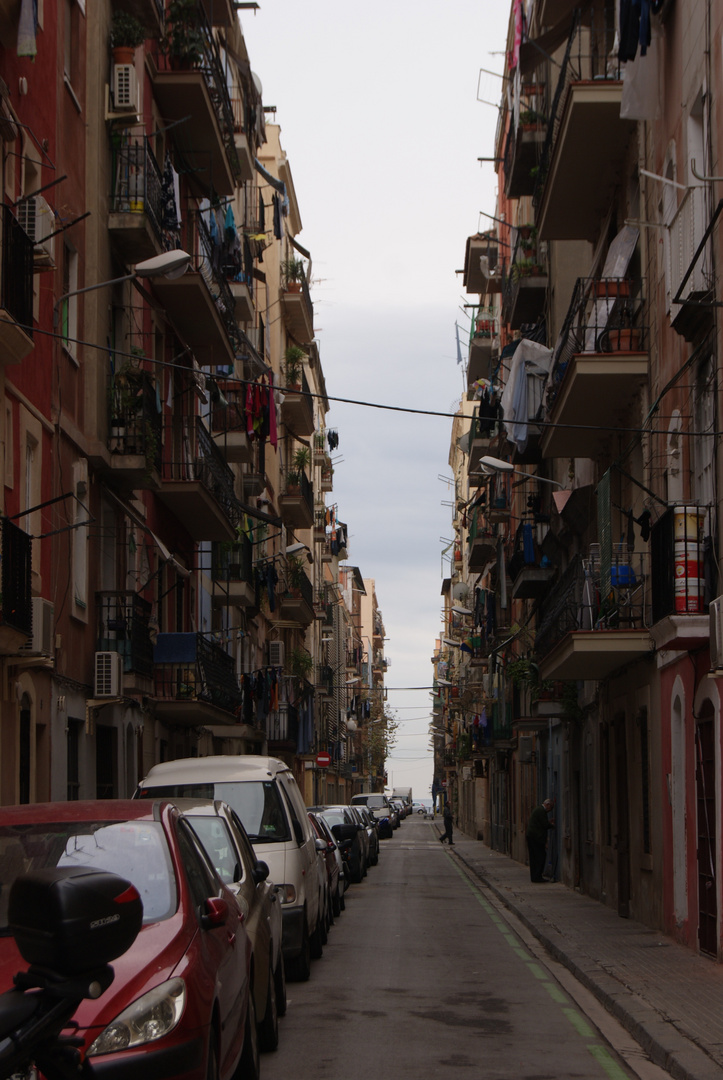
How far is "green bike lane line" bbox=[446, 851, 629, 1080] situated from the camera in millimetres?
9250

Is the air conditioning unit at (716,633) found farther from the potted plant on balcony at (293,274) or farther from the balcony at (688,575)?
the potted plant on balcony at (293,274)

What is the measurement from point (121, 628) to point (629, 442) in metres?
7.86

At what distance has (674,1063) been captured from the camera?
8992mm

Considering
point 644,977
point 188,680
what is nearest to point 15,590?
point 644,977

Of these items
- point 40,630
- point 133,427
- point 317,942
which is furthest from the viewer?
point 133,427

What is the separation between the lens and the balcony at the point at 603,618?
18266 mm

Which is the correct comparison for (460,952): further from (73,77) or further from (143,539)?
(73,77)

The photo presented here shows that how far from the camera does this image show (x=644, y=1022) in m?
10.4

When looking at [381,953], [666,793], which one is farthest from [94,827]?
[666,793]

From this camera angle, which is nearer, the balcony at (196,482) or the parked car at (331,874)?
the parked car at (331,874)

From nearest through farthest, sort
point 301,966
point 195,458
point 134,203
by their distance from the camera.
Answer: point 301,966, point 134,203, point 195,458

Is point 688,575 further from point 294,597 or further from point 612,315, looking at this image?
point 294,597

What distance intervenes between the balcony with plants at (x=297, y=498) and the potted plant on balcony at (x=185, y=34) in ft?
77.4

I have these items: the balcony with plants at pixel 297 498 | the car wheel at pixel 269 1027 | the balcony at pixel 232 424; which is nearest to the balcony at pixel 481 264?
the balcony with plants at pixel 297 498
